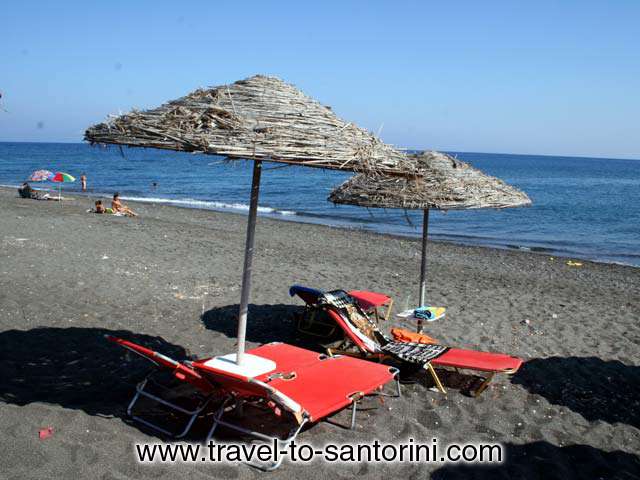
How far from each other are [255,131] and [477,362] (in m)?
3.04

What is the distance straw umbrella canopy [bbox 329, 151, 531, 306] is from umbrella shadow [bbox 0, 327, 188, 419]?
2763mm

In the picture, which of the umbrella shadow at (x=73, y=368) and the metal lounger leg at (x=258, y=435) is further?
the umbrella shadow at (x=73, y=368)

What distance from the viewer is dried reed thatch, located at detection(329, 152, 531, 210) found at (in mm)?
6473

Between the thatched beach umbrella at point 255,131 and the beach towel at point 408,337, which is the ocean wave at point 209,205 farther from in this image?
the thatched beach umbrella at point 255,131

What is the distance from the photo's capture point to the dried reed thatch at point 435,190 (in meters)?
6.47

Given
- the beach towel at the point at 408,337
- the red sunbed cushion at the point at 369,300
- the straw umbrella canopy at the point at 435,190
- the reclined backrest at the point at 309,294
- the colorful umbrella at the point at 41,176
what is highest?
the straw umbrella canopy at the point at 435,190

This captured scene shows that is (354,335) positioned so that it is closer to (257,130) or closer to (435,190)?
(435,190)

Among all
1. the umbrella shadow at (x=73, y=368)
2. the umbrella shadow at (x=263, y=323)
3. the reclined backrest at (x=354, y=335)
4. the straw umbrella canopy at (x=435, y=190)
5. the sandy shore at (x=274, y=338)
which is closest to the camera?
the sandy shore at (x=274, y=338)

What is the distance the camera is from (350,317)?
19.8 ft

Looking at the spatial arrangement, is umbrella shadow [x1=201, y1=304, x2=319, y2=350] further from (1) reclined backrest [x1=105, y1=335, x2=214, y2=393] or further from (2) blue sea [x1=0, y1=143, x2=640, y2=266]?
(2) blue sea [x1=0, y1=143, x2=640, y2=266]

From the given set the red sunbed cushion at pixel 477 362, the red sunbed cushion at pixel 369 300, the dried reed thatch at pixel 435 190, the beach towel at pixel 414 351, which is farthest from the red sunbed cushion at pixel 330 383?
the dried reed thatch at pixel 435 190

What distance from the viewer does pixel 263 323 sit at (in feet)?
23.3

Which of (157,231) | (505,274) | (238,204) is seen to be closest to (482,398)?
(505,274)

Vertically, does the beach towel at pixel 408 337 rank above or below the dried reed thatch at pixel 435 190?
below
